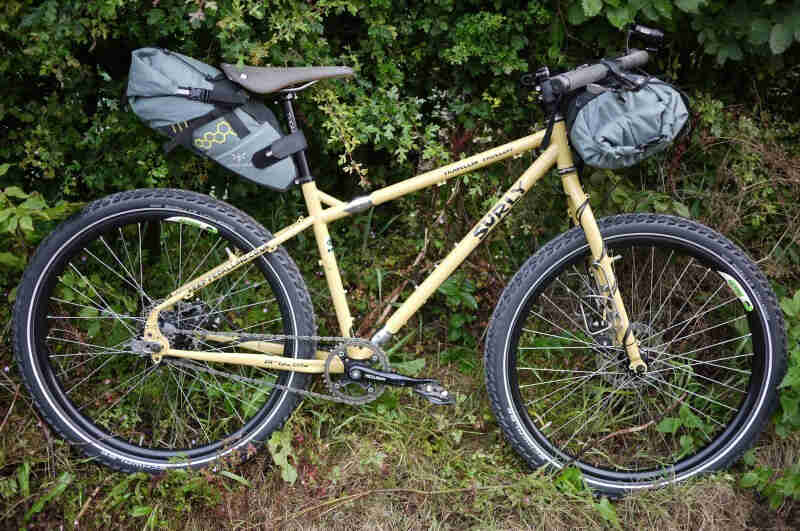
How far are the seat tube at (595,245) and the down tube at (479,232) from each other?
0.05 meters

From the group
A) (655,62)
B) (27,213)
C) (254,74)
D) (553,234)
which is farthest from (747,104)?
(27,213)

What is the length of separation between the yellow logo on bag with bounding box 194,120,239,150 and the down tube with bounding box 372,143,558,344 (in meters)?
0.99

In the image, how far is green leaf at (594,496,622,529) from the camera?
8.46 ft

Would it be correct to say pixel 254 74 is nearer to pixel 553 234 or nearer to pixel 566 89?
pixel 566 89

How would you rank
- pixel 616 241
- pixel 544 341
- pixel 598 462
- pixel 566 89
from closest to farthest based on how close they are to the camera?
pixel 566 89 → pixel 616 241 → pixel 598 462 → pixel 544 341

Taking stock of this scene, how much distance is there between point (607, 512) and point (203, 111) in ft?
7.34

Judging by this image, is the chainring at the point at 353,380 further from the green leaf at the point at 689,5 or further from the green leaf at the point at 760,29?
the green leaf at the point at 760,29

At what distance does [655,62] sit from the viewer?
3.12 metres

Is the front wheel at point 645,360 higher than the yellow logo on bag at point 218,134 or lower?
lower

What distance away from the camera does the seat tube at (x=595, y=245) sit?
2588 millimetres

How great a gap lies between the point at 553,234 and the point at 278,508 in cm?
185

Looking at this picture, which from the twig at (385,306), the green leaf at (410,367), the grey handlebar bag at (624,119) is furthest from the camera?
the twig at (385,306)

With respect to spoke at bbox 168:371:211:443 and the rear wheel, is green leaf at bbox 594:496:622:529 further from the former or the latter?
spoke at bbox 168:371:211:443

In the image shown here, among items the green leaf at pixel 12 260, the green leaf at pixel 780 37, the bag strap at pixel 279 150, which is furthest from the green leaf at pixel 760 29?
the green leaf at pixel 12 260
